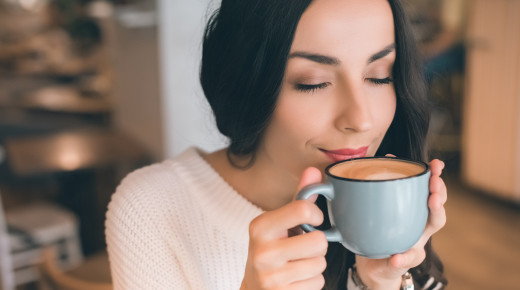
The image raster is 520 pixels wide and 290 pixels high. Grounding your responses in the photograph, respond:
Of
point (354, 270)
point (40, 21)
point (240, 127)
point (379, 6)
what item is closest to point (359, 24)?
point (379, 6)

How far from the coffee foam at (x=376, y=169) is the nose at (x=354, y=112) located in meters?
0.08

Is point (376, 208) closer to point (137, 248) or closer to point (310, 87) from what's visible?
point (310, 87)

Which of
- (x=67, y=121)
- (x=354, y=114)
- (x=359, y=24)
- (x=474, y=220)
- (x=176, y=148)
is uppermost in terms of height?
(x=359, y=24)

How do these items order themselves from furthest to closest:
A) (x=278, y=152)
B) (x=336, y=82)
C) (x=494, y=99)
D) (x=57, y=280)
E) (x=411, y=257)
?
1. (x=494, y=99)
2. (x=57, y=280)
3. (x=278, y=152)
4. (x=336, y=82)
5. (x=411, y=257)

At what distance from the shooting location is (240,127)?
981 mm

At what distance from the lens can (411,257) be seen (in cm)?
71

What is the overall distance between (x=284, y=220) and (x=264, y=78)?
1.05 ft

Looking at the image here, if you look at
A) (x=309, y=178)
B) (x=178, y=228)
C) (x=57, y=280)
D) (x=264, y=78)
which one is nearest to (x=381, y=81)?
(x=264, y=78)

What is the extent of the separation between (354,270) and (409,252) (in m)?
0.30

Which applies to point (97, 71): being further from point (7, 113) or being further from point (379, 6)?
point (379, 6)

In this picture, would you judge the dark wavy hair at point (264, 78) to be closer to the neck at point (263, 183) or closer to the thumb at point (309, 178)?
the neck at point (263, 183)

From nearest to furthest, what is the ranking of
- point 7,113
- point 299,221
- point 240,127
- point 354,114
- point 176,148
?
1. point 299,221
2. point 354,114
3. point 240,127
4. point 176,148
5. point 7,113

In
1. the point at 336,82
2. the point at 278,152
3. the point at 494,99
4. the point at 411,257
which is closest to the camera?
the point at 411,257

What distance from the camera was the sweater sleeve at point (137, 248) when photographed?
0.94 m
